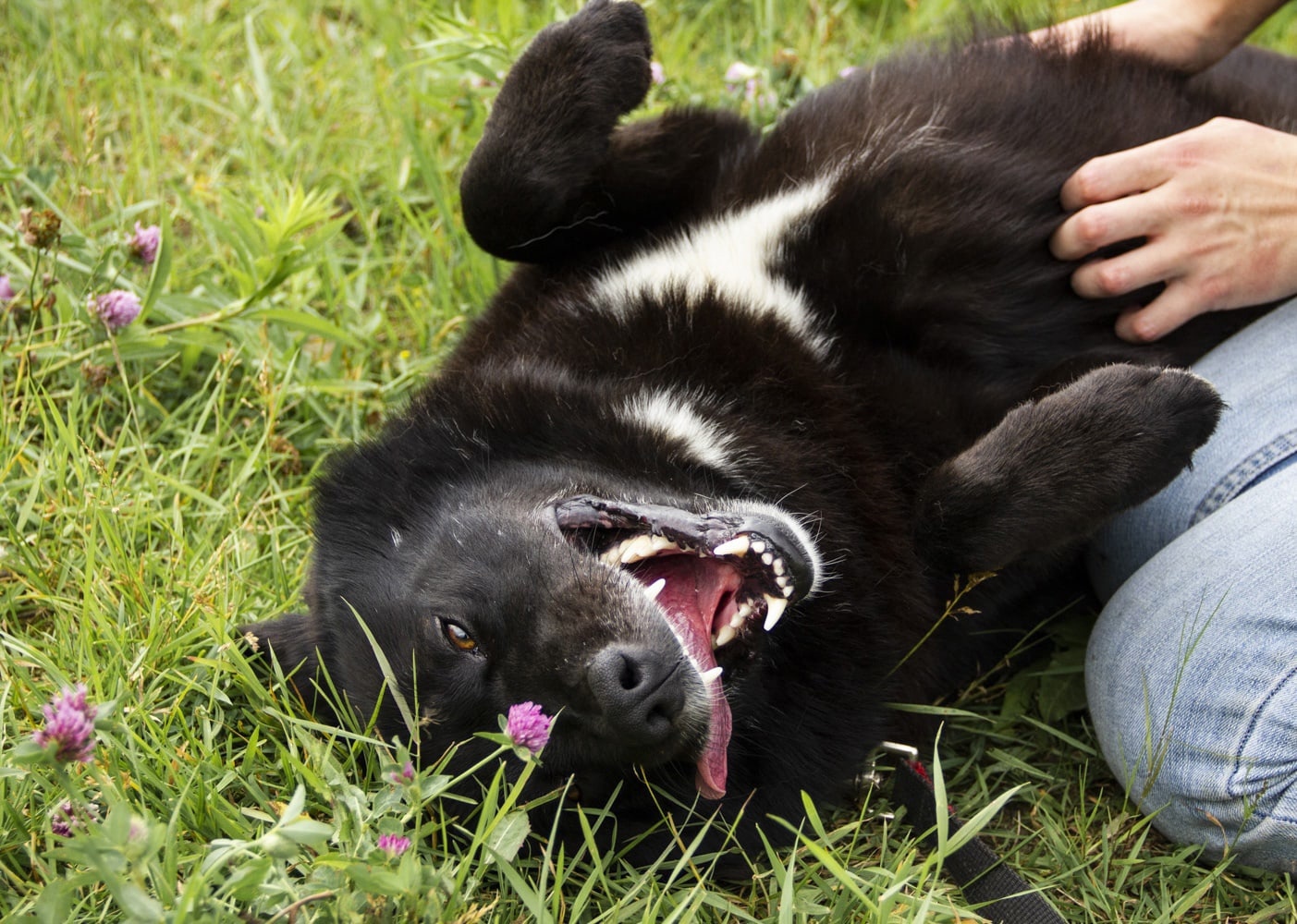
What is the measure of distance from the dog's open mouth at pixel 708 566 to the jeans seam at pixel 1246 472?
0.90 metres

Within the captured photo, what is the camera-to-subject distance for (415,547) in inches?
86.7

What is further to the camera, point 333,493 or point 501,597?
point 333,493

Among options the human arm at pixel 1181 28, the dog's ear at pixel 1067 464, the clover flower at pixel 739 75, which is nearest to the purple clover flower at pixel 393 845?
the dog's ear at pixel 1067 464

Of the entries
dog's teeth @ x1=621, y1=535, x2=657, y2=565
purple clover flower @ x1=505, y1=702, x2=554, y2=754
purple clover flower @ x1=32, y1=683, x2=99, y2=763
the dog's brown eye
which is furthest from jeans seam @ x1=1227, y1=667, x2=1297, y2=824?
purple clover flower @ x1=32, y1=683, x2=99, y2=763

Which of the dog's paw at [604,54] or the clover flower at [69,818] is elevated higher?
the dog's paw at [604,54]

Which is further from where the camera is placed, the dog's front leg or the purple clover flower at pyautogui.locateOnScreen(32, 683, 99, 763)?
the dog's front leg

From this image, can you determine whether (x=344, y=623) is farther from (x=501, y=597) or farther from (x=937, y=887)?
(x=937, y=887)

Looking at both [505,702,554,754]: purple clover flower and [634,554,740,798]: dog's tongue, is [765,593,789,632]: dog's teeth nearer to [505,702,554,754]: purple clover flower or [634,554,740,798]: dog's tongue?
[634,554,740,798]: dog's tongue

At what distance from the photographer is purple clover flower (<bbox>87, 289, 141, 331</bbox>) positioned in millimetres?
2758

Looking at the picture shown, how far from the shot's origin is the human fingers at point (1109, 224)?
2.42 meters

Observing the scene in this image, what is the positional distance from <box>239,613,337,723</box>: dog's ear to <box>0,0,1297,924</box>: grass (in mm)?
41

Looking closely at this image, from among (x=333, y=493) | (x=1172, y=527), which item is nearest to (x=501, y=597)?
(x=333, y=493)

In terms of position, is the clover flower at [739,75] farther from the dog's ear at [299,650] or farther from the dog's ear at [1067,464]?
the dog's ear at [299,650]

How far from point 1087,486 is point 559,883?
3.80 feet
